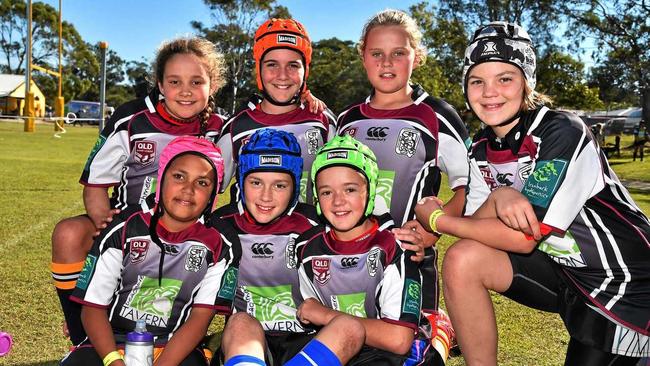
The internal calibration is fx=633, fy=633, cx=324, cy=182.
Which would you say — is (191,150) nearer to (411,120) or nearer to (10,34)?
(411,120)

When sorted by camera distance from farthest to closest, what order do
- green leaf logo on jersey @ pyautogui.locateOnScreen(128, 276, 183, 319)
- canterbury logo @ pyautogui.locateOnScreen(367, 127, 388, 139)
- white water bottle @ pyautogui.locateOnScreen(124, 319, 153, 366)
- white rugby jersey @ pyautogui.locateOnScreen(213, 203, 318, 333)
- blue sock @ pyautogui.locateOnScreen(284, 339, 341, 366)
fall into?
1. canterbury logo @ pyautogui.locateOnScreen(367, 127, 388, 139)
2. white rugby jersey @ pyautogui.locateOnScreen(213, 203, 318, 333)
3. green leaf logo on jersey @ pyautogui.locateOnScreen(128, 276, 183, 319)
4. white water bottle @ pyautogui.locateOnScreen(124, 319, 153, 366)
5. blue sock @ pyautogui.locateOnScreen(284, 339, 341, 366)

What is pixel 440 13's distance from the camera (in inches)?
1572

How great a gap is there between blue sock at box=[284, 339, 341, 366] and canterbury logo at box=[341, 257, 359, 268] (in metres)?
0.58

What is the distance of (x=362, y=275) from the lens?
3482 mm

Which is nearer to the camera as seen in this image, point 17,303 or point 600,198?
point 600,198

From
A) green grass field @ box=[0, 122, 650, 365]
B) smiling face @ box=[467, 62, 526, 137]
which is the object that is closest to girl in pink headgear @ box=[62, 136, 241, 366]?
green grass field @ box=[0, 122, 650, 365]

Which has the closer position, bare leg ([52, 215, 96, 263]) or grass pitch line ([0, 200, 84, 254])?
bare leg ([52, 215, 96, 263])

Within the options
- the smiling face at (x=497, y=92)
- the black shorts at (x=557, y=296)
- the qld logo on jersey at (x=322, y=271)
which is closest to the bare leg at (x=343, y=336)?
the qld logo on jersey at (x=322, y=271)

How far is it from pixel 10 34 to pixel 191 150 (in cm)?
7462

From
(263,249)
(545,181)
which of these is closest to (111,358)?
(263,249)

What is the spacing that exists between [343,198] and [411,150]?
879 mm

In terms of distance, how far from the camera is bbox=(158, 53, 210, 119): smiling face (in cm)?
443

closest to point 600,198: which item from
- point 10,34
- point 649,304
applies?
point 649,304

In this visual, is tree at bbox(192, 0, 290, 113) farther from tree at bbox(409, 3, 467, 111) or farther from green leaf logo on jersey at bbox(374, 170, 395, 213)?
green leaf logo on jersey at bbox(374, 170, 395, 213)
